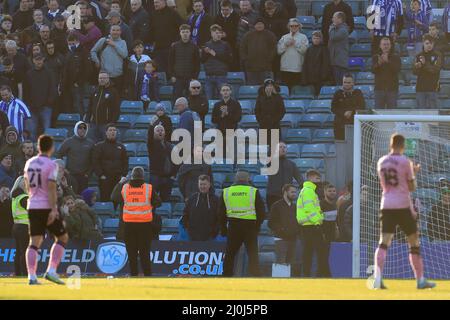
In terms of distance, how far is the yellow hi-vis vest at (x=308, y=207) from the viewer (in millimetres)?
24891

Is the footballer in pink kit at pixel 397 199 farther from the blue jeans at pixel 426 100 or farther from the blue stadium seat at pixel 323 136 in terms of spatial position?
the blue stadium seat at pixel 323 136

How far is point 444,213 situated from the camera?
82.4 feet

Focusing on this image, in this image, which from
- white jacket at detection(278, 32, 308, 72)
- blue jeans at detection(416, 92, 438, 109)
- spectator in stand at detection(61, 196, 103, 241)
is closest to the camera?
spectator in stand at detection(61, 196, 103, 241)

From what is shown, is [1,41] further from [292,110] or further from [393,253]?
[393,253]

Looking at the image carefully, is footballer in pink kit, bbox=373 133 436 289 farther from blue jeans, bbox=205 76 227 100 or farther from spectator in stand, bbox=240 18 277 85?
blue jeans, bbox=205 76 227 100

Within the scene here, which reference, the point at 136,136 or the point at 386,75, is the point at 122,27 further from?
the point at 386,75

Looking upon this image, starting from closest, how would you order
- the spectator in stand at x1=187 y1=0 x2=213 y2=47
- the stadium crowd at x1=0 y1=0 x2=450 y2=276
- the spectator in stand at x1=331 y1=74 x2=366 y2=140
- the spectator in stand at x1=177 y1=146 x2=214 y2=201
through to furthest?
the stadium crowd at x1=0 y1=0 x2=450 y2=276, the spectator in stand at x1=331 y1=74 x2=366 y2=140, the spectator in stand at x1=177 y1=146 x2=214 y2=201, the spectator in stand at x1=187 y1=0 x2=213 y2=47

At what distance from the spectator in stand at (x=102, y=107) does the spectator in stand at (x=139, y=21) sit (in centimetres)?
167

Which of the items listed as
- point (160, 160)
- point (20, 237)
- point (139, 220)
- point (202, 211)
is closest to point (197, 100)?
point (160, 160)

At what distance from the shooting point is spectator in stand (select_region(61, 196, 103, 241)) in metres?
26.0

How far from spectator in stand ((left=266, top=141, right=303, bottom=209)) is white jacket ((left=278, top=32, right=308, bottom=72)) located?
249 cm

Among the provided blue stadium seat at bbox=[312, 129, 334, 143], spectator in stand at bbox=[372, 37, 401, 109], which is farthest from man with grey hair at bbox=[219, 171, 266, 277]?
spectator in stand at bbox=[372, 37, 401, 109]

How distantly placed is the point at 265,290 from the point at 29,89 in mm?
11505
